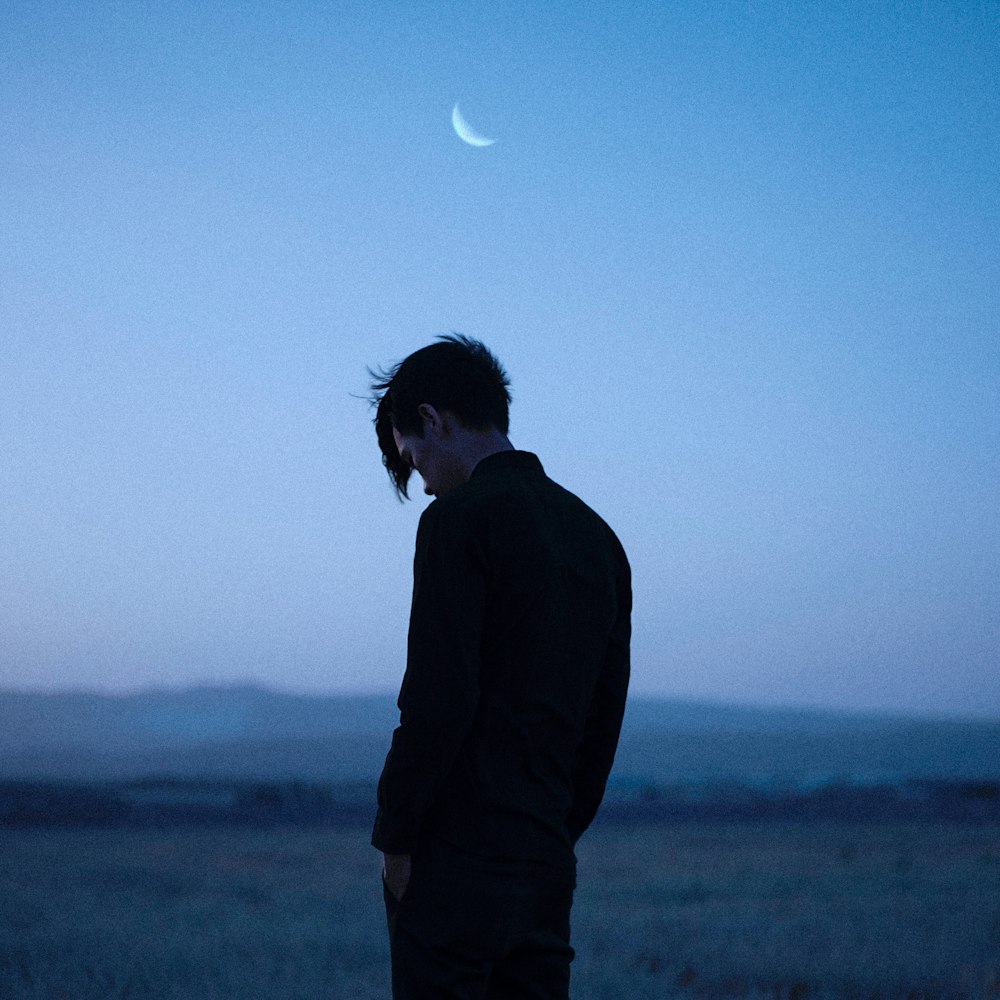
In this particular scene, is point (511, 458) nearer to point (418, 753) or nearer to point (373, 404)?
point (373, 404)

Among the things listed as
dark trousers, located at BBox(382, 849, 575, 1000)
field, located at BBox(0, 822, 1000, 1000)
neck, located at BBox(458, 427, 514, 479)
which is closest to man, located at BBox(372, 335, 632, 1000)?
dark trousers, located at BBox(382, 849, 575, 1000)

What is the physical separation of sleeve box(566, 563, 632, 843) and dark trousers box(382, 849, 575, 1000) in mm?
331

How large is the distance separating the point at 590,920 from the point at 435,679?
7.35m

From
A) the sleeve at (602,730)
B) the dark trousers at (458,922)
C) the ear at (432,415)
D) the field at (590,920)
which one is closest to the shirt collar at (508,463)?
the ear at (432,415)

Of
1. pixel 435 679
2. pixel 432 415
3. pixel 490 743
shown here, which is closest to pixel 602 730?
pixel 490 743

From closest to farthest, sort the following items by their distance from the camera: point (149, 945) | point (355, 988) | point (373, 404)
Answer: point (373, 404) → point (355, 988) → point (149, 945)

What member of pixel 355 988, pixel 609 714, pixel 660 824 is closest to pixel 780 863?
pixel 660 824

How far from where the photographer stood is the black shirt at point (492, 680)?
191 centimetres

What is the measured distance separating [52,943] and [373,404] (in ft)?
18.5

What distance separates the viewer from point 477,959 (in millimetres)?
1927

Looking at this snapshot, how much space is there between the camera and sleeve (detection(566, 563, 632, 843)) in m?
2.31

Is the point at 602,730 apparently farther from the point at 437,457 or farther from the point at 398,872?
the point at 437,457

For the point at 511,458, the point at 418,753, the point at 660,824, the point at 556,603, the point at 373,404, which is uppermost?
the point at 373,404

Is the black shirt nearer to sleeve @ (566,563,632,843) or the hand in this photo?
the hand
